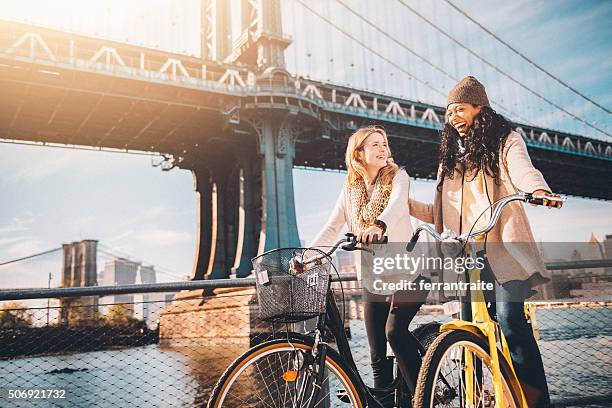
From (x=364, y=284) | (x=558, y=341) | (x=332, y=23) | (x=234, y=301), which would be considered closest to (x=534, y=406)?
(x=364, y=284)

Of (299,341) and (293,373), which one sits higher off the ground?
(299,341)

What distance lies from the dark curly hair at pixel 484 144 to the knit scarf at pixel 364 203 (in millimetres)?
380

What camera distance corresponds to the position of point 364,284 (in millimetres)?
2775

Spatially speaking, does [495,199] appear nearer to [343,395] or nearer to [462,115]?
[462,115]

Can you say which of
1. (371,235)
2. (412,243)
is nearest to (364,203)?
(412,243)

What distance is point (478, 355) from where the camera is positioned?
7.82 feet

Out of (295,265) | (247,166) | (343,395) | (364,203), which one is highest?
(247,166)

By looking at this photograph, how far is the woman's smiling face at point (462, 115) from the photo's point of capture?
105 inches

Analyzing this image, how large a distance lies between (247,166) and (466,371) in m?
26.3

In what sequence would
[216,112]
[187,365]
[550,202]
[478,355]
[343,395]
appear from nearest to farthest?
1. [550,202]
2. [478,355]
3. [343,395]
4. [187,365]
5. [216,112]

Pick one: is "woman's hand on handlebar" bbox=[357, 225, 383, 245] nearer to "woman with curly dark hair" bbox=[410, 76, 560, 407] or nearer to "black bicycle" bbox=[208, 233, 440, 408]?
"black bicycle" bbox=[208, 233, 440, 408]

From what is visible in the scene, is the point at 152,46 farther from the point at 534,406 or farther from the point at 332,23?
the point at 534,406

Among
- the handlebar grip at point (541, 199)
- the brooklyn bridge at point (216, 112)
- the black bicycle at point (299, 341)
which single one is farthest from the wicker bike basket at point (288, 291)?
the brooklyn bridge at point (216, 112)

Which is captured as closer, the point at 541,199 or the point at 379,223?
the point at 541,199
